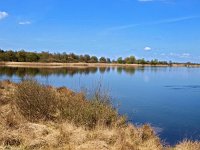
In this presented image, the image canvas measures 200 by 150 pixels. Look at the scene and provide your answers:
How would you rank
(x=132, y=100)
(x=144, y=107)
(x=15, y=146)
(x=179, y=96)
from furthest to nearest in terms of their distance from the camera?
(x=179, y=96) → (x=132, y=100) → (x=144, y=107) → (x=15, y=146)

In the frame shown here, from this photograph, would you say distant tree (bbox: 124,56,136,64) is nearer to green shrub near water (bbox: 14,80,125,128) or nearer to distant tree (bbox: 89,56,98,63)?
distant tree (bbox: 89,56,98,63)

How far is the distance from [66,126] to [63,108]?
2.03 metres

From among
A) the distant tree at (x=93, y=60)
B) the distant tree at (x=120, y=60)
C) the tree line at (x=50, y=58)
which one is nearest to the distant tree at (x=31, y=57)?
the tree line at (x=50, y=58)

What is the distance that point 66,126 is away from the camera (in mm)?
9539

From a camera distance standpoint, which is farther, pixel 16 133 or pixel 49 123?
pixel 49 123

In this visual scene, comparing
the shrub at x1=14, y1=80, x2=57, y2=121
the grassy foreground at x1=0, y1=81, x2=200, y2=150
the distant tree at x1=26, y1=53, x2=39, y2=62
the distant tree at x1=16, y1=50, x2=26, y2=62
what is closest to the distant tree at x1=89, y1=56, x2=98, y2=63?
the distant tree at x1=26, y1=53, x2=39, y2=62

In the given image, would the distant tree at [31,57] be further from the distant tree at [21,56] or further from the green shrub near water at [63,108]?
the green shrub near water at [63,108]

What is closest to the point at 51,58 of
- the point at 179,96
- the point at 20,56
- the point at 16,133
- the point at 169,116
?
the point at 20,56

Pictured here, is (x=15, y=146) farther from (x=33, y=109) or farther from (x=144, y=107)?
(x=144, y=107)

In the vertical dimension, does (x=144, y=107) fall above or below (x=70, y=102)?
below

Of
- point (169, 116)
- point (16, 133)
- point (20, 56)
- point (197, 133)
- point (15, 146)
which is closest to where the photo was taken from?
point (15, 146)

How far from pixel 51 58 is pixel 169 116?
3351 inches

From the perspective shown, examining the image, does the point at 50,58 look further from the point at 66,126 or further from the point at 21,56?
the point at 66,126

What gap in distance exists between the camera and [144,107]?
61.0 feet
